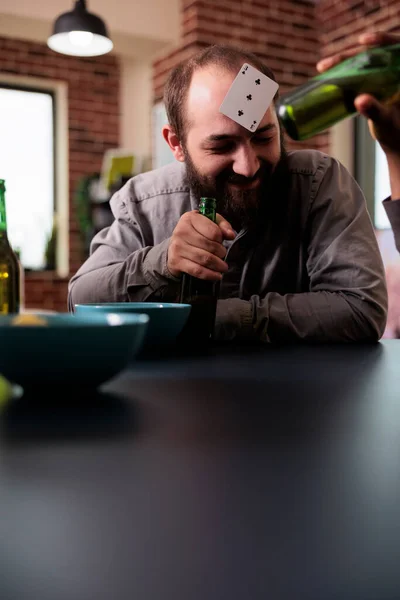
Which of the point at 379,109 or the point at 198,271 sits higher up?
the point at 379,109

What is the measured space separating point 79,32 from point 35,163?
231 cm

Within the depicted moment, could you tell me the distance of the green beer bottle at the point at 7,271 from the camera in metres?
1.21

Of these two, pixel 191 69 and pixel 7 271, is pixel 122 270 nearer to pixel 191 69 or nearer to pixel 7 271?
pixel 7 271

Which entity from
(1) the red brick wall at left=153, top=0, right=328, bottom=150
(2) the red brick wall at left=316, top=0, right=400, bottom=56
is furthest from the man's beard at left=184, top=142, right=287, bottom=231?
(1) the red brick wall at left=153, top=0, right=328, bottom=150

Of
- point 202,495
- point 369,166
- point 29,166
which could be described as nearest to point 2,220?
point 202,495

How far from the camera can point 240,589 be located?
0.81ft

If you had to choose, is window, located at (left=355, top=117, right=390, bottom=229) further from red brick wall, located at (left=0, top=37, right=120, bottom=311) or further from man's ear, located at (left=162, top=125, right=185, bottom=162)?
man's ear, located at (left=162, top=125, right=185, bottom=162)

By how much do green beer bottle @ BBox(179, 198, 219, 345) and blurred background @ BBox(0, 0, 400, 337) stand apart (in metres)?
3.57

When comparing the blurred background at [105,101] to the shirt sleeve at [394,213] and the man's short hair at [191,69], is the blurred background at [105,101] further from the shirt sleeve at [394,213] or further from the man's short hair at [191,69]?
the shirt sleeve at [394,213]

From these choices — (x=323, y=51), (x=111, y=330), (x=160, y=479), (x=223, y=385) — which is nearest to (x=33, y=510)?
(x=160, y=479)

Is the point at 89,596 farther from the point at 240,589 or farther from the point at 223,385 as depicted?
the point at 223,385

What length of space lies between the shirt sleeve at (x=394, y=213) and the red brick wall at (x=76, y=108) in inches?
184

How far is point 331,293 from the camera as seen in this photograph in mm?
1321

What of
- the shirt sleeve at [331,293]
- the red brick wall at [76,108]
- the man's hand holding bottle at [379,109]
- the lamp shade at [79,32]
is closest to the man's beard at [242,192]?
the shirt sleeve at [331,293]
